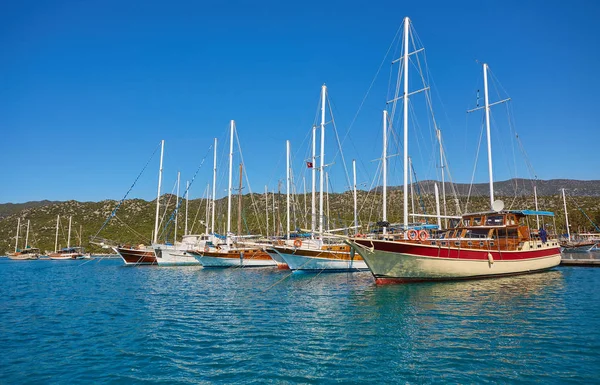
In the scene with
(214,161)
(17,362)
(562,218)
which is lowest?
(17,362)

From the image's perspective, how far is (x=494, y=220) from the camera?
31.8 metres

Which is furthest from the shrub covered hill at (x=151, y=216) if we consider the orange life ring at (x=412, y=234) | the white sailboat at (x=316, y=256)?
the orange life ring at (x=412, y=234)

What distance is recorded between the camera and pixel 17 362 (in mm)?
11859

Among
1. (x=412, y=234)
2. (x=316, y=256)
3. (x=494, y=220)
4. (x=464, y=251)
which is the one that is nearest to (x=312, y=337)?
(x=412, y=234)

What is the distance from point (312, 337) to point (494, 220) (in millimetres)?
24045

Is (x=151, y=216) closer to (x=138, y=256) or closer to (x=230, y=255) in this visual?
(x=138, y=256)

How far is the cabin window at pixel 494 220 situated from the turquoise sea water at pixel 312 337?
24.9 feet

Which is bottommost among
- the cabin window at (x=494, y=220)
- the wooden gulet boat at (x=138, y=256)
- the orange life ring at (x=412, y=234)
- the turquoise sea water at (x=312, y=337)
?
the turquoise sea water at (x=312, y=337)

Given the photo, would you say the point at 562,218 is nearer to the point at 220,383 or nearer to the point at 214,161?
the point at 214,161

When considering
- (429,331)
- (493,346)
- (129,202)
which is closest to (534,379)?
(493,346)

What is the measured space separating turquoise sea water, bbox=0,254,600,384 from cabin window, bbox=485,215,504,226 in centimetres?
759

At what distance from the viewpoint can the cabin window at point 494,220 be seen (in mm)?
31500

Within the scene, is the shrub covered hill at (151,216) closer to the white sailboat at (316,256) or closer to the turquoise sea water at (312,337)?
the white sailboat at (316,256)

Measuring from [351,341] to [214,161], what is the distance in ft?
153
